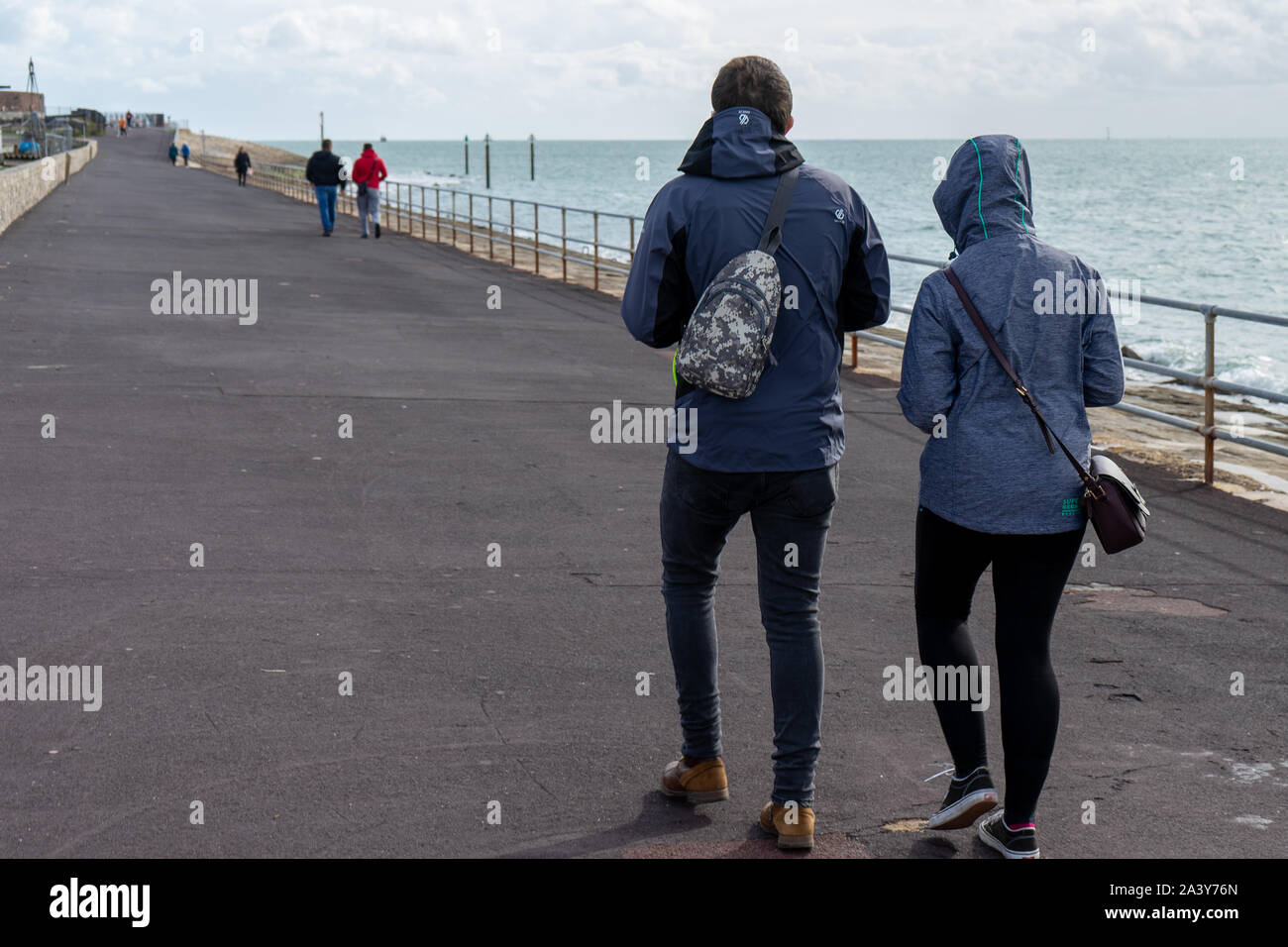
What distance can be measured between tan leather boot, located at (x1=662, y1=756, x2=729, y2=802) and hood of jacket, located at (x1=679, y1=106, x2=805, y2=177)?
5.39 feet

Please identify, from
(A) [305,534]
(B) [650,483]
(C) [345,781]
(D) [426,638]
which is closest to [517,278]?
(B) [650,483]

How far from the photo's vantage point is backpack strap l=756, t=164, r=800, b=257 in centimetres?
389

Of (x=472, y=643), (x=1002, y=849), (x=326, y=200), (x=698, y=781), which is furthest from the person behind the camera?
(x=326, y=200)

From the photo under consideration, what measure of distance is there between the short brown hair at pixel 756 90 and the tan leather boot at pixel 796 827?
180 centimetres

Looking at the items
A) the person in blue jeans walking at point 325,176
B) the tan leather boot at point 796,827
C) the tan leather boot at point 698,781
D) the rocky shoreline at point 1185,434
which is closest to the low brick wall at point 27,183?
the person in blue jeans walking at point 325,176

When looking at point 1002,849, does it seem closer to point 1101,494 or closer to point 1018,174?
point 1101,494

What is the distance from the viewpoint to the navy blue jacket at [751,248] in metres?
3.91

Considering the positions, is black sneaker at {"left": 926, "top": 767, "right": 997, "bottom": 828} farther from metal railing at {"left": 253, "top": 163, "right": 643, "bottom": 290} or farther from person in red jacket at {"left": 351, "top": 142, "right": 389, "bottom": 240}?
person in red jacket at {"left": 351, "top": 142, "right": 389, "bottom": 240}

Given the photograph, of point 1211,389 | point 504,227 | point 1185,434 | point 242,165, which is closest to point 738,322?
point 1211,389

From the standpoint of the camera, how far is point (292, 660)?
554cm

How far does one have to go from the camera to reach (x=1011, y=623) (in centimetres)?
394

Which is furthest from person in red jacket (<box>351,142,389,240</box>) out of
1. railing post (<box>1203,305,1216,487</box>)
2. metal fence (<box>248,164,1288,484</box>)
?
railing post (<box>1203,305,1216,487</box>)

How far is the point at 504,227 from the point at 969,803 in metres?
25.2
